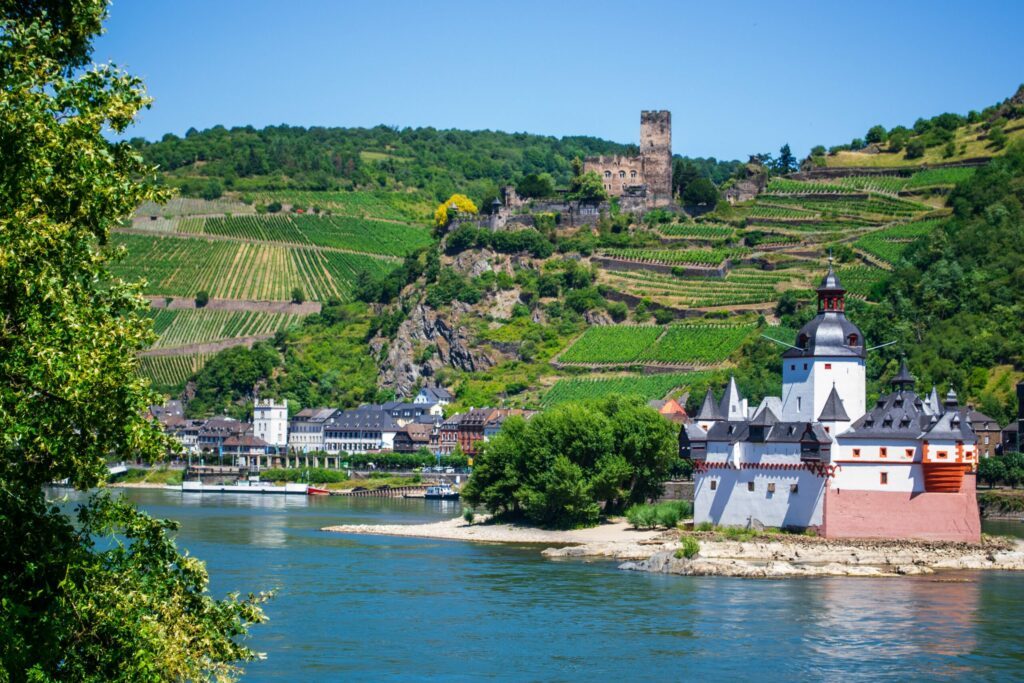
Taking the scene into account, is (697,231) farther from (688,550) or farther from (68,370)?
(68,370)

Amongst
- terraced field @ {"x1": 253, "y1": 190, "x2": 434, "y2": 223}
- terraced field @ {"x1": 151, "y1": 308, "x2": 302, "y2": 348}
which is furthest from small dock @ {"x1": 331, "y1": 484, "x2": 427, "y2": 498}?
terraced field @ {"x1": 253, "y1": 190, "x2": 434, "y2": 223}

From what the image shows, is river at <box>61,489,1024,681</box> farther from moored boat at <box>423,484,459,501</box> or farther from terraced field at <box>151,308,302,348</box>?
terraced field at <box>151,308,302,348</box>

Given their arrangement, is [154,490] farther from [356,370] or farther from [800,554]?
[800,554]

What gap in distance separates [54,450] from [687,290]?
105 m

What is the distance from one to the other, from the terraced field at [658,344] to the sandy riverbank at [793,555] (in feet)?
149

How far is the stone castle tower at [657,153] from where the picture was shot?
5522 inches

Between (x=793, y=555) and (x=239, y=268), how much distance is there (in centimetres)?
11375

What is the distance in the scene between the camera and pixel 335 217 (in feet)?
595

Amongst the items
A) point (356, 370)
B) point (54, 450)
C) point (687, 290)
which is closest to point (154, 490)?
point (356, 370)

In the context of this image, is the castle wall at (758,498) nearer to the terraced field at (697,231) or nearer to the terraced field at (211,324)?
the terraced field at (697,231)

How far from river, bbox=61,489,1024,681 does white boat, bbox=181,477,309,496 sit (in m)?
51.7

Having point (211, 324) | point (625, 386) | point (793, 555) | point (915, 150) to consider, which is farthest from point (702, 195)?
point (793, 555)

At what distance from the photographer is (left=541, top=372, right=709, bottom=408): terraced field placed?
101 metres

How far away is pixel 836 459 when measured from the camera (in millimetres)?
56688
